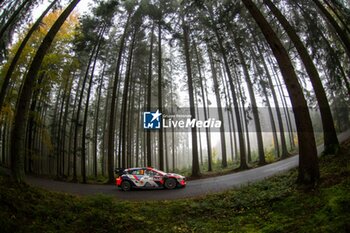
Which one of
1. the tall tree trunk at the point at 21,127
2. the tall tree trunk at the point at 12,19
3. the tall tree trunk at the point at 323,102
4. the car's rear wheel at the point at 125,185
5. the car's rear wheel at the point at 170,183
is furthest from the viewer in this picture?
the car's rear wheel at the point at 125,185

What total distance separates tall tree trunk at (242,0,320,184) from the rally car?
7.35 meters

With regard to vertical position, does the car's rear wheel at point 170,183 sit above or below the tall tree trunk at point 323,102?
below

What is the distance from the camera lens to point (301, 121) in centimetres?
724

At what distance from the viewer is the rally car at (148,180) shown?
43.5 ft

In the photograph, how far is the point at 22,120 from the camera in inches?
340

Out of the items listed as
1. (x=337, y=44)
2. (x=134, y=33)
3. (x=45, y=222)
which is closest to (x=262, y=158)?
(x=337, y=44)

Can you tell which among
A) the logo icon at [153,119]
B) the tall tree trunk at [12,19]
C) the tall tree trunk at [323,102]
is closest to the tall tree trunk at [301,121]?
the tall tree trunk at [323,102]

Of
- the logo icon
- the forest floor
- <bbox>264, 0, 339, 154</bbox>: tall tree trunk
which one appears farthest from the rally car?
the logo icon

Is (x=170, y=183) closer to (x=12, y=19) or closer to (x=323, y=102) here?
(x=323, y=102)

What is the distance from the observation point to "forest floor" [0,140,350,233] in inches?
192

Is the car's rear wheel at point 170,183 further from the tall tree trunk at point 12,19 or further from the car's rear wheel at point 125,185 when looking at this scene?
the tall tree trunk at point 12,19

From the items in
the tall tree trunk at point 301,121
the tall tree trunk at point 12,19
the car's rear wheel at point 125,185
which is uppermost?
the tall tree trunk at point 12,19

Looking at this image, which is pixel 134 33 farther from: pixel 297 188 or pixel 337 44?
pixel 297 188

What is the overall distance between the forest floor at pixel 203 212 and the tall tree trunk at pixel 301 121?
14.7 inches
